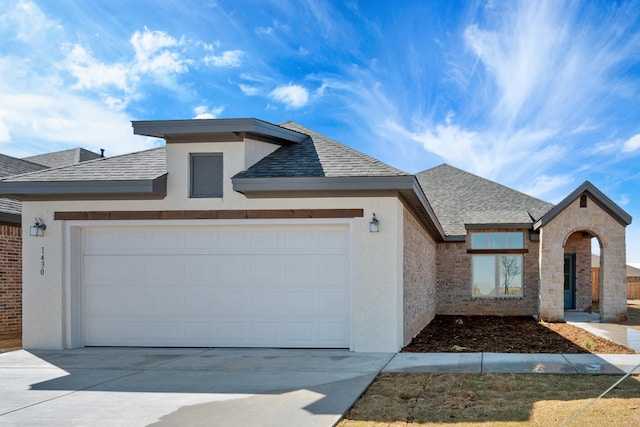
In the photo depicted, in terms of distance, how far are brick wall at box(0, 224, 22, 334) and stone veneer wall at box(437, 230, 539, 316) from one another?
14.3 meters

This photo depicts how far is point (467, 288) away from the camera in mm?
20625

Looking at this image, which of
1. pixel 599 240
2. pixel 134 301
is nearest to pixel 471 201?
pixel 599 240

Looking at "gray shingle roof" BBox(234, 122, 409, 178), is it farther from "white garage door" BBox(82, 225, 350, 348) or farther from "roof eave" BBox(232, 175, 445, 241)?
"white garage door" BBox(82, 225, 350, 348)

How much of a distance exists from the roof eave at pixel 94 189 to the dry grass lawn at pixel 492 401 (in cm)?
591

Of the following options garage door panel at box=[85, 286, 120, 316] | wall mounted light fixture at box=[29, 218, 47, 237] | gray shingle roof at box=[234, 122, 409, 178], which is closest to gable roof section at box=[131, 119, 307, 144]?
gray shingle roof at box=[234, 122, 409, 178]

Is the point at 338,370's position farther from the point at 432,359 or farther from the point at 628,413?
the point at 628,413

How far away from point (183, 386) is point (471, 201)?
58.4 ft

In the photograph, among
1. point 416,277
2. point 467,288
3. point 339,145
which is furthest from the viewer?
point 467,288

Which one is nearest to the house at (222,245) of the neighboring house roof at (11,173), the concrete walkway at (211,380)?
the concrete walkway at (211,380)

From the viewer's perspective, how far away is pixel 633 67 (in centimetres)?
1411

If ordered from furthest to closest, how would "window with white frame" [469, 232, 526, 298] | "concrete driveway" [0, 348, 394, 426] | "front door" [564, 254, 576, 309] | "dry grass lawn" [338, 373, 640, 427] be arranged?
"front door" [564, 254, 576, 309]
"window with white frame" [469, 232, 526, 298]
"concrete driveway" [0, 348, 394, 426]
"dry grass lawn" [338, 373, 640, 427]

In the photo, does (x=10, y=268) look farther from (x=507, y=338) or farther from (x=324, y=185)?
(x=507, y=338)

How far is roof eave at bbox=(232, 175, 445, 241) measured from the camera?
995 cm

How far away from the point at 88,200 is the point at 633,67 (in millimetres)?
13935
